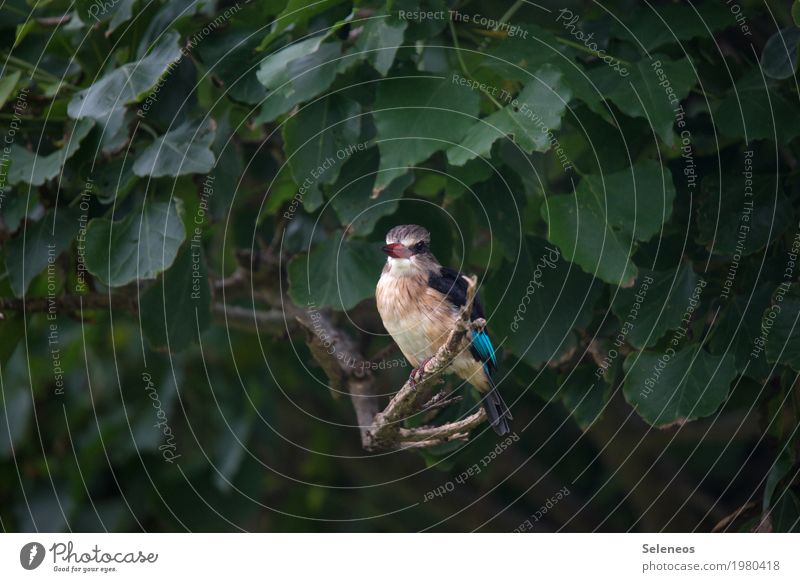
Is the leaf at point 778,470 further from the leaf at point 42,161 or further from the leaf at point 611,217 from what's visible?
the leaf at point 42,161

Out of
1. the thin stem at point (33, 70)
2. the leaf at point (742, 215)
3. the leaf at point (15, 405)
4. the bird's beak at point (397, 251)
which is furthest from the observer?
the leaf at point (15, 405)

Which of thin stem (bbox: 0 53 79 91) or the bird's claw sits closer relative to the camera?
the bird's claw

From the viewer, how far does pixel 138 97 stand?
71.8 inches

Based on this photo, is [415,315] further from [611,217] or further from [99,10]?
[99,10]

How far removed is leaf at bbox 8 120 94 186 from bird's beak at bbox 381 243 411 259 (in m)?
0.72

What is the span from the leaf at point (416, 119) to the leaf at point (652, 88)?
27 centimetres

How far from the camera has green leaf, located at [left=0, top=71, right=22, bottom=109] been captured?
6.76 feet

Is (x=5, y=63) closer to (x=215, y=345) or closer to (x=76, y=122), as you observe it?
(x=76, y=122)

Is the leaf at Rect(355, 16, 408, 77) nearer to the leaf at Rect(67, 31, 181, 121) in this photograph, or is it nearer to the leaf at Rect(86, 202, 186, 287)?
the leaf at Rect(67, 31, 181, 121)

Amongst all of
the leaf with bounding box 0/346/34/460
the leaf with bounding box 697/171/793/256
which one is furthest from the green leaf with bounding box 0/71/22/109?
A: the leaf with bounding box 697/171/793/256

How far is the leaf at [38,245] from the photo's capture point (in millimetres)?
2039

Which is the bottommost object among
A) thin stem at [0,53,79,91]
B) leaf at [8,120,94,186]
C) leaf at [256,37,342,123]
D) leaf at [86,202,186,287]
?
leaf at [86,202,186,287]

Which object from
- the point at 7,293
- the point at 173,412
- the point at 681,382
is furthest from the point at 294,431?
the point at 681,382

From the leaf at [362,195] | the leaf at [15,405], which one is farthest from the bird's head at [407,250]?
the leaf at [15,405]
